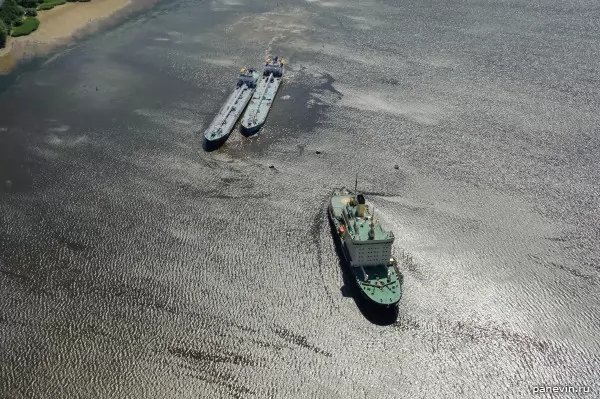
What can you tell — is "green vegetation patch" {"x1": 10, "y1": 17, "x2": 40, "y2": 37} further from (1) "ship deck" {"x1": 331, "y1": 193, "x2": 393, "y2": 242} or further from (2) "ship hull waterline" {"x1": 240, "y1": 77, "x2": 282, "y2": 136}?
(1) "ship deck" {"x1": 331, "y1": 193, "x2": 393, "y2": 242}

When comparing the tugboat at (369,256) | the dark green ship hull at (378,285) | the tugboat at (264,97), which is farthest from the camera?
the tugboat at (264,97)

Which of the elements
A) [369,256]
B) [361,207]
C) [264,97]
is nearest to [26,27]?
[264,97]

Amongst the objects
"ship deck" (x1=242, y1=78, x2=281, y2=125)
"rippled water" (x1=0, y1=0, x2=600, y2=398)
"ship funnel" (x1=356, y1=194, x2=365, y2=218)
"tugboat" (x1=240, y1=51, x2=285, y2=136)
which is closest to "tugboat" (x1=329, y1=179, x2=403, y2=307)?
"ship funnel" (x1=356, y1=194, x2=365, y2=218)

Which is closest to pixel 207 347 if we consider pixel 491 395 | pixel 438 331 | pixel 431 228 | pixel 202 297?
pixel 202 297

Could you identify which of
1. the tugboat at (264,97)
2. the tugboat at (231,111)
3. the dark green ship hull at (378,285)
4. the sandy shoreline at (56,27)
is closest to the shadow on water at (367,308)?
the dark green ship hull at (378,285)

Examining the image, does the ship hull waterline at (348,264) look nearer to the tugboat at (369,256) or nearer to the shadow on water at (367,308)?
the tugboat at (369,256)
